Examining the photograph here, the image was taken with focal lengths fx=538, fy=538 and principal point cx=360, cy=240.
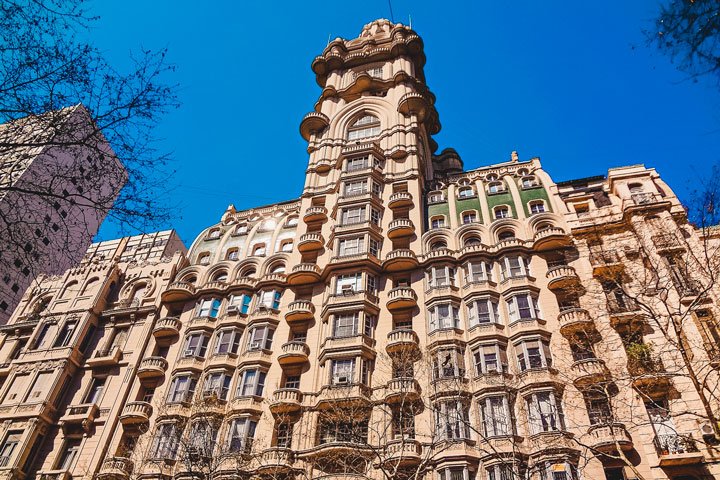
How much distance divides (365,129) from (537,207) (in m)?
20.9

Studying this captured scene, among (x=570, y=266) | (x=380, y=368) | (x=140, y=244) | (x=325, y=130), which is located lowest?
(x=380, y=368)

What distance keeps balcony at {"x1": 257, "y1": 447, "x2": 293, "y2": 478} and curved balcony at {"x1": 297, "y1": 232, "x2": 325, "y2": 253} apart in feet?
58.6

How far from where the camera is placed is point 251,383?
1441 inches

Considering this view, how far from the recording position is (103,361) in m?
→ 40.7

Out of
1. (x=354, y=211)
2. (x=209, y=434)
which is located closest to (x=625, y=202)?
(x=354, y=211)

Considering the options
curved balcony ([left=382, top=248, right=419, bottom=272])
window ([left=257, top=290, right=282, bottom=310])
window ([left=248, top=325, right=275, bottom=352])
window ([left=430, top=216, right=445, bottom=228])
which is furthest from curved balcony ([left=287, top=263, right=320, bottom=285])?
window ([left=430, top=216, right=445, bottom=228])

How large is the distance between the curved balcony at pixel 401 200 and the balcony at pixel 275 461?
2272 centimetres

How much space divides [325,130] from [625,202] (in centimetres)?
3073

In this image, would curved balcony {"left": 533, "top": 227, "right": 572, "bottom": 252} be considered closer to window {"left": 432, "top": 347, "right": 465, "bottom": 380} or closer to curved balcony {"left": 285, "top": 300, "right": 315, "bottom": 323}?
window {"left": 432, "top": 347, "right": 465, "bottom": 380}

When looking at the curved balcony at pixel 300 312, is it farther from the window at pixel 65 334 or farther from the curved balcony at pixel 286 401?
the window at pixel 65 334

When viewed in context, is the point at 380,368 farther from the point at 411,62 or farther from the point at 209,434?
the point at 411,62

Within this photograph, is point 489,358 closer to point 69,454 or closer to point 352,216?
point 352,216

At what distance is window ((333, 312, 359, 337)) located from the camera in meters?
37.4

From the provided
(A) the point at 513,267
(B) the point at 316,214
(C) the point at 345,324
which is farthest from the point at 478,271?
(B) the point at 316,214
